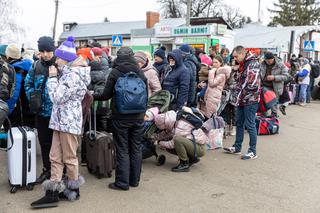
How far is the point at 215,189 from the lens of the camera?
4.99m

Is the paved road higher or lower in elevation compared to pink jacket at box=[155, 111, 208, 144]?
lower

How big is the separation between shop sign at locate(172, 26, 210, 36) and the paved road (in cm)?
1322

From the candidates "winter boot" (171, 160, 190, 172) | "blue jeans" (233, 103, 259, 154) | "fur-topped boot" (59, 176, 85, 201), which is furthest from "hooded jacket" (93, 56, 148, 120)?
"blue jeans" (233, 103, 259, 154)

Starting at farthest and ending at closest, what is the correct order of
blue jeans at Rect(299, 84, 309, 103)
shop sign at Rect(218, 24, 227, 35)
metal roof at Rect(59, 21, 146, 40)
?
metal roof at Rect(59, 21, 146, 40) < shop sign at Rect(218, 24, 227, 35) < blue jeans at Rect(299, 84, 309, 103)

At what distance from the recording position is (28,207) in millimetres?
4191

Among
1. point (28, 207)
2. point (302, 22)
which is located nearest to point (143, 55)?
point (28, 207)

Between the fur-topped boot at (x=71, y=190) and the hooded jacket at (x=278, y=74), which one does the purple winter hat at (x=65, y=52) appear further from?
the hooded jacket at (x=278, y=74)

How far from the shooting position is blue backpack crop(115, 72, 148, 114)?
15.0 ft

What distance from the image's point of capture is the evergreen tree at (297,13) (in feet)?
165

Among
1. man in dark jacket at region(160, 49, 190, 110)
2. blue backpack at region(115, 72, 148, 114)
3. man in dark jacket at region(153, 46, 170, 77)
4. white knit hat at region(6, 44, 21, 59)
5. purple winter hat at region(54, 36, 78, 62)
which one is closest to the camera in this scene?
purple winter hat at region(54, 36, 78, 62)

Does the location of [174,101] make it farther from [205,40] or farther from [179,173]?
[205,40]

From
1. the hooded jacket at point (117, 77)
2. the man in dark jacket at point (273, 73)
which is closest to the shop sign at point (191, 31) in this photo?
the man in dark jacket at point (273, 73)

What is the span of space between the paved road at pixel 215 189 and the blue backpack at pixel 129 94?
1046 mm

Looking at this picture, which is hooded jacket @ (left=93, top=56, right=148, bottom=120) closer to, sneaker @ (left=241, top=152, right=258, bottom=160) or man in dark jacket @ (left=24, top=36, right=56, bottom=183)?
man in dark jacket @ (left=24, top=36, right=56, bottom=183)
